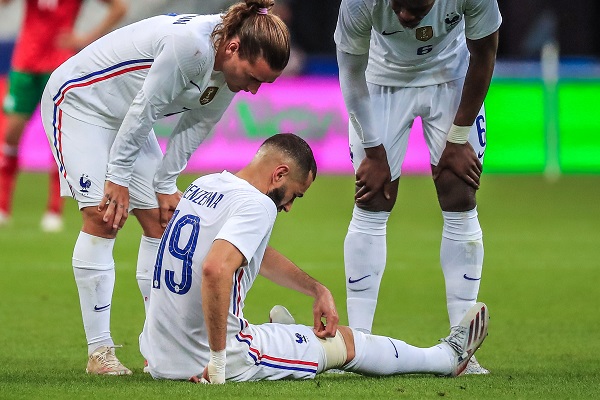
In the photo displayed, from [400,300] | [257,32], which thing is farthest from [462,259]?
[400,300]

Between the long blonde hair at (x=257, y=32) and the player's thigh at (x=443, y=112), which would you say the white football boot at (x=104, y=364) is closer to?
the long blonde hair at (x=257, y=32)

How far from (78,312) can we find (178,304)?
8.69ft

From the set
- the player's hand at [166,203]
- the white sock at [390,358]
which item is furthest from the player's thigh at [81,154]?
the white sock at [390,358]

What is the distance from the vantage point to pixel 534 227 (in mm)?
11891

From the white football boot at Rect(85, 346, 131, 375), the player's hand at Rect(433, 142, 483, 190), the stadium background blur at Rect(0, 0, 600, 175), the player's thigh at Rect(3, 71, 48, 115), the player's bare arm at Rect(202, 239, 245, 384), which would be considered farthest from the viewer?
the stadium background blur at Rect(0, 0, 600, 175)

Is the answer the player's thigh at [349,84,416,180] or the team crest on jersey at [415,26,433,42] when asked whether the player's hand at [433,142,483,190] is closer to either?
the player's thigh at [349,84,416,180]

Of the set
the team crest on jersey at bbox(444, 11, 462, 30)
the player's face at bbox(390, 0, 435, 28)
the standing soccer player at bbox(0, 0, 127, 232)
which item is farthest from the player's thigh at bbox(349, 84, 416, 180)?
the standing soccer player at bbox(0, 0, 127, 232)

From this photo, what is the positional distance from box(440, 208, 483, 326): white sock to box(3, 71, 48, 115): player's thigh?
5.98m

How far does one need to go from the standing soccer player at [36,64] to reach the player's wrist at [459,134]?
5.48 metres

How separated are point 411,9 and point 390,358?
4.90ft

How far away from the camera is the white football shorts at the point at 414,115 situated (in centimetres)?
571

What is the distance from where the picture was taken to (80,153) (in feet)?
17.7

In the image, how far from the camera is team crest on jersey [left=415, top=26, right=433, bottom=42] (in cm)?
542

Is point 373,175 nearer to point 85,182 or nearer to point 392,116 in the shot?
point 392,116
